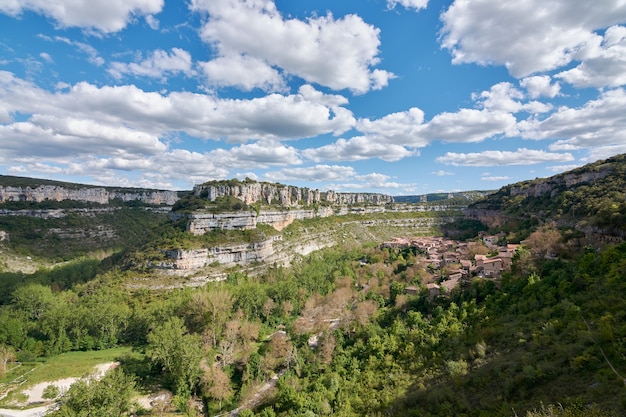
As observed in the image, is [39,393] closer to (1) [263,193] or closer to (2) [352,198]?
(1) [263,193]

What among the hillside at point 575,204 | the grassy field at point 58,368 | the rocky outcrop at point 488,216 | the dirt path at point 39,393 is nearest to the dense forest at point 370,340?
the grassy field at point 58,368

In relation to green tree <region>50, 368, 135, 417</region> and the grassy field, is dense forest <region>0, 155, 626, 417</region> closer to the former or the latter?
green tree <region>50, 368, 135, 417</region>

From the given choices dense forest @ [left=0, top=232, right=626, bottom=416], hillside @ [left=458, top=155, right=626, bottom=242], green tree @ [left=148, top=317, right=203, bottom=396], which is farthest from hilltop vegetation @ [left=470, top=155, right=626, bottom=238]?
green tree @ [left=148, top=317, right=203, bottom=396]

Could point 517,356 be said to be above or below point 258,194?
below

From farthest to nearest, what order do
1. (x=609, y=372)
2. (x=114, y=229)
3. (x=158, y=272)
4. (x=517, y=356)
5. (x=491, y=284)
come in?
1. (x=114, y=229)
2. (x=158, y=272)
3. (x=491, y=284)
4. (x=517, y=356)
5. (x=609, y=372)

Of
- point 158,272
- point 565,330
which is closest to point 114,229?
point 158,272

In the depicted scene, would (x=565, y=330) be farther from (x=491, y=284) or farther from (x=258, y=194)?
(x=258, y=194)
